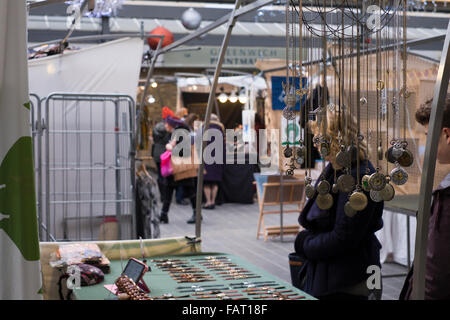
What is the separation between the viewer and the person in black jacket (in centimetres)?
270

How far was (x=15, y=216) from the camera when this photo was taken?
4.06 ft

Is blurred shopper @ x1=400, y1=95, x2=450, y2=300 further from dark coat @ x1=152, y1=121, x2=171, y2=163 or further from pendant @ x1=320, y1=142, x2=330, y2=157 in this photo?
dark coat @ x1=152, y1=121, x2=171, y2=163

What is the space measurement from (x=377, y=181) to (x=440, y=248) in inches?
14.2

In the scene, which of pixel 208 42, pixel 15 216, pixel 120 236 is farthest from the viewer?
pixel 208 42

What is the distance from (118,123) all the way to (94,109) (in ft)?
1.03

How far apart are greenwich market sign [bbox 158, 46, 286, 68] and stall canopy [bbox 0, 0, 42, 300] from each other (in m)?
12.3

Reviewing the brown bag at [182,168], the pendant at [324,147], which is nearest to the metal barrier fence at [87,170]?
the brown bag at [182,168]

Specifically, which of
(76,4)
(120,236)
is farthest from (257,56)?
(76,4)

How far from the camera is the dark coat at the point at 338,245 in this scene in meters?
2.70

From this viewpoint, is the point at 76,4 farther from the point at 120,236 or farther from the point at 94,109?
the point at 120,236

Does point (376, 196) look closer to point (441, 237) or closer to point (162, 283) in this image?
point (441, 237)

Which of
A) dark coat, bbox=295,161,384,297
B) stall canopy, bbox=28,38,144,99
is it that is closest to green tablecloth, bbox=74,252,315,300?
dark coat, bbox=295,161,384,297

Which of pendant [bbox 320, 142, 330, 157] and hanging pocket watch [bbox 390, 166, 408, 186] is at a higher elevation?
pendant [bbox 320, 142, 330, 157]

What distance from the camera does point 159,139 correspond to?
8906 mm
